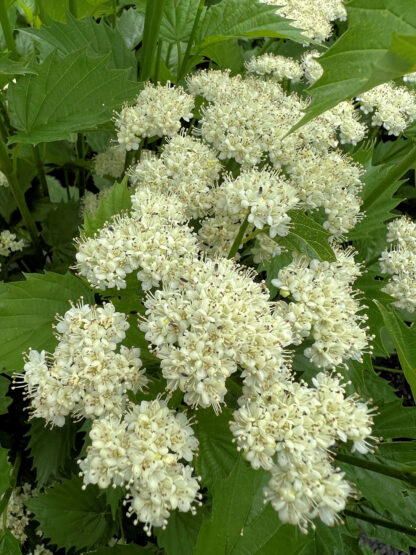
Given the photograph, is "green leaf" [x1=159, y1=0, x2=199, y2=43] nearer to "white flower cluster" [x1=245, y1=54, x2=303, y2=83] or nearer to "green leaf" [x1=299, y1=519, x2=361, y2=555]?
"white flower cluster" [x1=245, y1=54, x2=303, y2=83]

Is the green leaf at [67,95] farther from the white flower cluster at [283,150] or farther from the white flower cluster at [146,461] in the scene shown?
the white flower cluster at [146,461]

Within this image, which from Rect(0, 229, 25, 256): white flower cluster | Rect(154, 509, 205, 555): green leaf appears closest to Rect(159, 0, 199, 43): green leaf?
Rect(0, 229, 25, 256): white flower cluster

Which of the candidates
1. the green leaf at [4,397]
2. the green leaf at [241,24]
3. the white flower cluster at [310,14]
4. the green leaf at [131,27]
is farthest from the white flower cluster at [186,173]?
the green leaf at [131,27]

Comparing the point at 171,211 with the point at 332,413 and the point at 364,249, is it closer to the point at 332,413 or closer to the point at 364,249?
the point at 332,413

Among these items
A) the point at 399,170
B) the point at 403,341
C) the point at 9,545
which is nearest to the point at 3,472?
the point at 9,545

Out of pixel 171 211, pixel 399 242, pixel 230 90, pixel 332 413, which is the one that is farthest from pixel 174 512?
pixel 230 90
